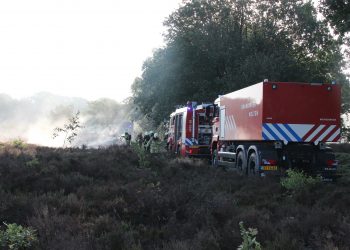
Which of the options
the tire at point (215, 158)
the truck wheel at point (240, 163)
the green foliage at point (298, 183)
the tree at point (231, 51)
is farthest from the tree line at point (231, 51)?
the green foliage at point (298, 183)

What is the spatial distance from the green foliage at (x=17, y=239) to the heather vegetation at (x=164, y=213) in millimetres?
62

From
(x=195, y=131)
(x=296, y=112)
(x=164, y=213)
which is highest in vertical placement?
(x=296, y=112)

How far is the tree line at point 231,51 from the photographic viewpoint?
33688 millimetres

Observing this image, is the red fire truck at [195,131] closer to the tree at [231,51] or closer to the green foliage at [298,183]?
the tree at [231,51]

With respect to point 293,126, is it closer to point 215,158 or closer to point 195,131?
point 215,158

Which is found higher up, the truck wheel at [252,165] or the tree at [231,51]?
the tree at [231,51]

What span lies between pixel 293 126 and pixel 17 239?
1025 cm

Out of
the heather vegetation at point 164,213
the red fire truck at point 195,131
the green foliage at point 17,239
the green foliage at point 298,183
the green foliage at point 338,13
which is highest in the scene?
the green foliage at point 338,13

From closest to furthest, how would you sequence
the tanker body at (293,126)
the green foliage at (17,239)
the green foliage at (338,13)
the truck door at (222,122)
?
1. the green foliage at (17,239)
2. the tanker body at (293,126)
3. the green foliage at (338,13)
4. the truck door at (222,122)

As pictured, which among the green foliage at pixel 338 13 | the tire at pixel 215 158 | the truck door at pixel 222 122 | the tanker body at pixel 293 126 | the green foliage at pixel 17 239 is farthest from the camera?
the tire at pixel 215 158

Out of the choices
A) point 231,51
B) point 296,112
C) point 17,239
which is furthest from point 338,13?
point 231,51

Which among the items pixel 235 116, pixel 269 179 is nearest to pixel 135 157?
pixel 235 116

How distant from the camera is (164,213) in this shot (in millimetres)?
8297

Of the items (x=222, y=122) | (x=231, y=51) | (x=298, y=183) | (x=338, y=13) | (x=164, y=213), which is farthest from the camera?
(x=231, y=51)
